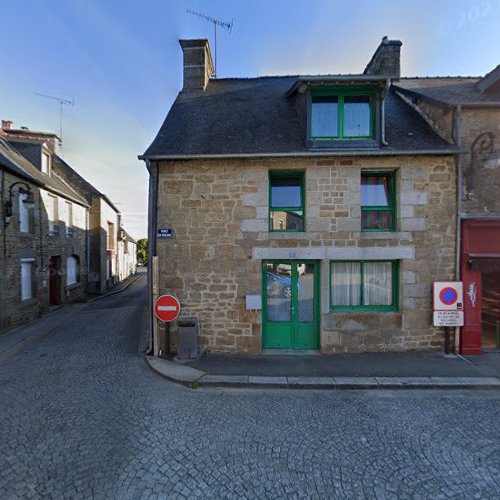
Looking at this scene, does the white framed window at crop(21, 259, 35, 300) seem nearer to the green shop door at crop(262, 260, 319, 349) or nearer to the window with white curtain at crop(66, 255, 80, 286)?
the window with white curtain at crop(66, 255, 80, 286)

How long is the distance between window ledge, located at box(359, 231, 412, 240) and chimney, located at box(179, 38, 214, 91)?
7066 millimetres

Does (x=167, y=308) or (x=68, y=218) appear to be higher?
(x=68, y=218)

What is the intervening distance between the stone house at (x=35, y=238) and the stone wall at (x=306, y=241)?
6122 mm

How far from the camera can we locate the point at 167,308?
579 centimetres

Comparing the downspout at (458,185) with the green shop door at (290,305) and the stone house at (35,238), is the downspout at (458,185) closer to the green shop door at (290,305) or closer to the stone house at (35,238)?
the green shop door at (290,305)

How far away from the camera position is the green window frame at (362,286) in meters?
6.31

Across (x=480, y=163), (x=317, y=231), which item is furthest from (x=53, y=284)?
(x=480, y=163)

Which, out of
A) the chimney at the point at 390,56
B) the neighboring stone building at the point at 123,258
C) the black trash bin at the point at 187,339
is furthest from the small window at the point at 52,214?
the chimney at the point at 390,56

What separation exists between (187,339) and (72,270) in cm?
1149

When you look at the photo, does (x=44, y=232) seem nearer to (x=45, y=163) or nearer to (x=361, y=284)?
(x=45, y=163)

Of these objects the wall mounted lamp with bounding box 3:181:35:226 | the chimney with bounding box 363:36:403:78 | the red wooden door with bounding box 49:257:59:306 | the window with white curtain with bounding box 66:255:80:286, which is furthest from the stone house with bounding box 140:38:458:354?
the window with white curtain with bounding box 66:255:80:286

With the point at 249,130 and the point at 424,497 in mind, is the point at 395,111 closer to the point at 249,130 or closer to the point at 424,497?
the point at 249,130

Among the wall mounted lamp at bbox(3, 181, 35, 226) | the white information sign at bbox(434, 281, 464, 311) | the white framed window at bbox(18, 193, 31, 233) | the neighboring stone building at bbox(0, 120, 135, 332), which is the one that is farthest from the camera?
the white framed window at bbox(18, 193, 31, 233)

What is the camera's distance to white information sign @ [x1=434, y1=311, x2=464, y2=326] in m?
5.95
